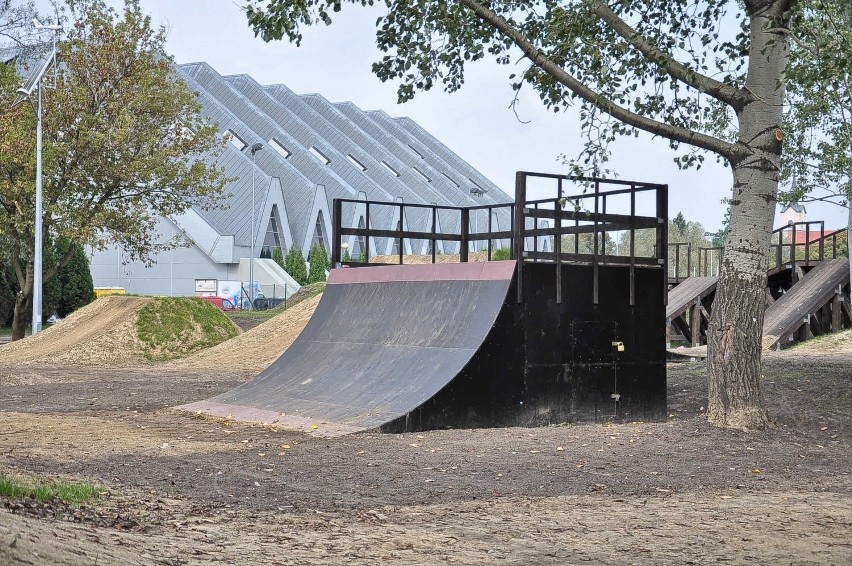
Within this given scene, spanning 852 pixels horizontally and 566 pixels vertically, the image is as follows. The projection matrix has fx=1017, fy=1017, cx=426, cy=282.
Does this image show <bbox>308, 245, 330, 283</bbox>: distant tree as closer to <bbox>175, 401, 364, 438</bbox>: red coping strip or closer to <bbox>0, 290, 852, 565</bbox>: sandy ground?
<bbox>0, 290, 852, 565</bbox>: sandy ground

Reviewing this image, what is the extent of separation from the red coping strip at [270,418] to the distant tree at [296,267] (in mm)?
48782

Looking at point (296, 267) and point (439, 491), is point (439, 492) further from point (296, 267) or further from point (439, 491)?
point (296, 267)

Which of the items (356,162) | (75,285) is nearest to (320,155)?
(356,162)

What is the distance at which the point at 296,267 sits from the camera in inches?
2482

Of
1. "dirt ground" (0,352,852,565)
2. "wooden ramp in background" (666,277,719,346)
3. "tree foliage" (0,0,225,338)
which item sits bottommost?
"dirt ground" (0,352,852,565)

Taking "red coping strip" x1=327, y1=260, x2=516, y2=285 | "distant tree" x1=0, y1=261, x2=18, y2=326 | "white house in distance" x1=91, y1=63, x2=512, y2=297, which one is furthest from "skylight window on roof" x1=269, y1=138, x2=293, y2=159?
"red coping strip" x1=327, y1=260, x2=516, y2=285

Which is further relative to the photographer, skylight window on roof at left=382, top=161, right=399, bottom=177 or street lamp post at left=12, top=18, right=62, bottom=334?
skylight window on roof at left=382, top=161, right=399, bottom=177

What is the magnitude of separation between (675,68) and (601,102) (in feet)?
3.67

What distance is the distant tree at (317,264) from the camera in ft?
210

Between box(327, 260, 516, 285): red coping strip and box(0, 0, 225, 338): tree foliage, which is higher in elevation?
box(0, 0, 225, 338): tree foliage

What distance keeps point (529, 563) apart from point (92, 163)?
87.2 feet

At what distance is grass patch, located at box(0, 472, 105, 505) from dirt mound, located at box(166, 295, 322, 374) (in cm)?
1401

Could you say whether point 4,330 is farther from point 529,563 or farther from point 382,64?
point 529,563

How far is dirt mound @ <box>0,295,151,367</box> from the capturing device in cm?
2495
